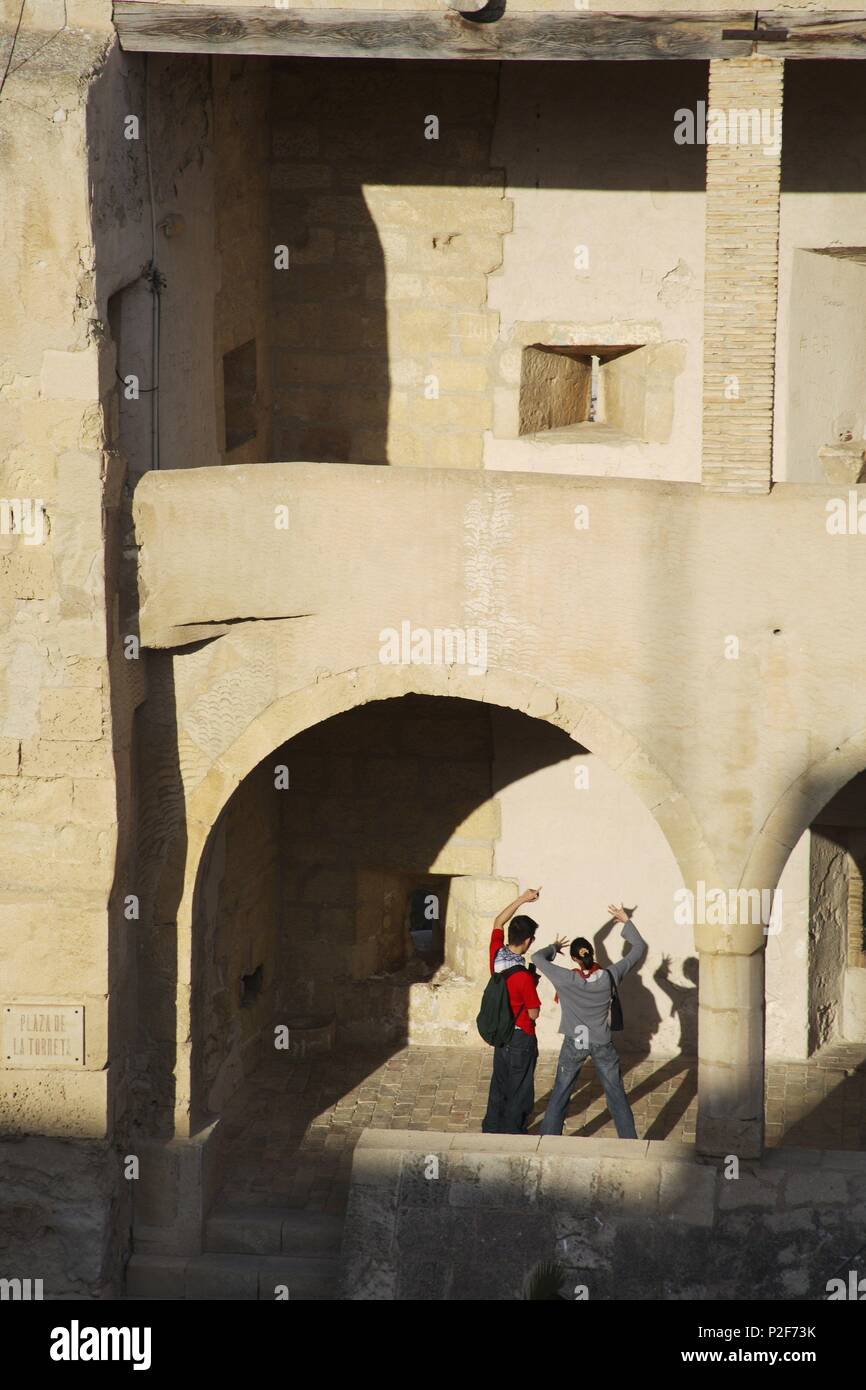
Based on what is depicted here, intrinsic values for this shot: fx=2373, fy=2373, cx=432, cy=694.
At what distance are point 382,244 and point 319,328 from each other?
603 mm

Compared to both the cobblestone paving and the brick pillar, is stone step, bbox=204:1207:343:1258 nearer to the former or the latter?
the cobblestone paving

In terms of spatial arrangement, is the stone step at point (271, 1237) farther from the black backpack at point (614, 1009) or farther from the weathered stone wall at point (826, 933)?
the weathered stone wall at point (826, 933)

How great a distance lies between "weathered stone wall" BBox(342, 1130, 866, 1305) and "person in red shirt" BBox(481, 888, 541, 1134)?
39.3 inches

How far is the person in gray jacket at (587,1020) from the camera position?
12.0 meters

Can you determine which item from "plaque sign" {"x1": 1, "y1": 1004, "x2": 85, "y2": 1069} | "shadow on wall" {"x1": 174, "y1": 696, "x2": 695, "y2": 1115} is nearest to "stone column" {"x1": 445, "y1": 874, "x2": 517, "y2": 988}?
"shadow on wall" {"x1": 174, "y1": 696, "x2": 695, "y2": 1115}

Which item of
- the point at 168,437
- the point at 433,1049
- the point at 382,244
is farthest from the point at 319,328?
the point at 433,1049

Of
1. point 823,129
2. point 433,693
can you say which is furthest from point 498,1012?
point 823,129

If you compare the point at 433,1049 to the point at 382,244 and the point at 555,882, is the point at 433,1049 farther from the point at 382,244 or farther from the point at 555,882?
the point at 382,244

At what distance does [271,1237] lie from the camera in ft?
38.9

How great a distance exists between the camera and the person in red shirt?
39.5ft

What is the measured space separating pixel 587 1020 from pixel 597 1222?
4.13 ft

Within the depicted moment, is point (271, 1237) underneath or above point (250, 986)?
underneath

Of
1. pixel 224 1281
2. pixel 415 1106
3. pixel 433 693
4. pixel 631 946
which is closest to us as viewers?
pixel 433 693

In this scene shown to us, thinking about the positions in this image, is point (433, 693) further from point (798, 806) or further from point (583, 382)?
point (583, 382)
